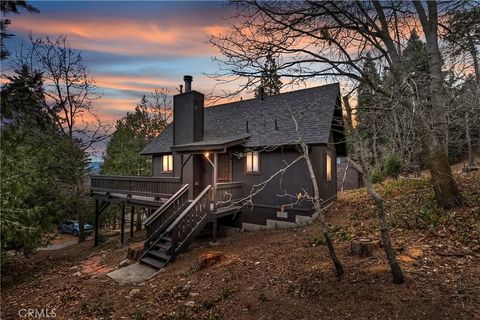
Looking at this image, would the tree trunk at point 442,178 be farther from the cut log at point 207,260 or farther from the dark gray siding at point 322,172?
the cut log at point 207,260

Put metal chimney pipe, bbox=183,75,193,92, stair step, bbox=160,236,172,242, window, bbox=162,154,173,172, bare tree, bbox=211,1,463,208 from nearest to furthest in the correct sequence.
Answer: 1. bare tree, bbox=211,1,463,208
2. stair step, bbox=160,236,172,242
3. metal chimney pipe, bbox=183,75,193,92
4. window, bbox=162,154,173,172

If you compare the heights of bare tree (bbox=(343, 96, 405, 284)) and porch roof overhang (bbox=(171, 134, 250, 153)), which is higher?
porch roof overhang (bbox=(171, 134, 250, 153))

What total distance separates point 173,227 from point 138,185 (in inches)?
227

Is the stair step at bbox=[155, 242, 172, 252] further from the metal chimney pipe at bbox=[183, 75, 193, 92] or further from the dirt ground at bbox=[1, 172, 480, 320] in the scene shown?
the metal chimney pipe at bbox=[183, 75, 193, 92]

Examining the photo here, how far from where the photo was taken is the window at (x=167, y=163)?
55.1 feet

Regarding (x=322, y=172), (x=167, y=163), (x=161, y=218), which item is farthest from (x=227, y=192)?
Answer: (x=167, y=163)

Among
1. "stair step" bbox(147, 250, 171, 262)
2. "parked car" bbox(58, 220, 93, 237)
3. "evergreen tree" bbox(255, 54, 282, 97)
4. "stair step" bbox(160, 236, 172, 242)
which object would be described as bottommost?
"parked car" bbox(58, 220, 93, 237)

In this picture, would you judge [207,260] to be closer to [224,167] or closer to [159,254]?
[159,254]

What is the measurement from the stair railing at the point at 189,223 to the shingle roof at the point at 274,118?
3.90m

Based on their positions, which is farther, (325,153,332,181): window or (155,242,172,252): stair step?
(325,153,332,181): window

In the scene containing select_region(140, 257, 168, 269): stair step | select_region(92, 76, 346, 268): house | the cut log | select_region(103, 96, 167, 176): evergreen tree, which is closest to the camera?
the cut log

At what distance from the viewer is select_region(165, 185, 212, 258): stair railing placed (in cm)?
950

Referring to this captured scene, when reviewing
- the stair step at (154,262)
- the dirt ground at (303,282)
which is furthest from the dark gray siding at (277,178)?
the stair step at (154,262)

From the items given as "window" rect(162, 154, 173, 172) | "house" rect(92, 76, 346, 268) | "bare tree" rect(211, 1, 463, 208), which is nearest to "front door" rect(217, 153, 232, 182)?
"house" rect(92, 76, 346, 268)
